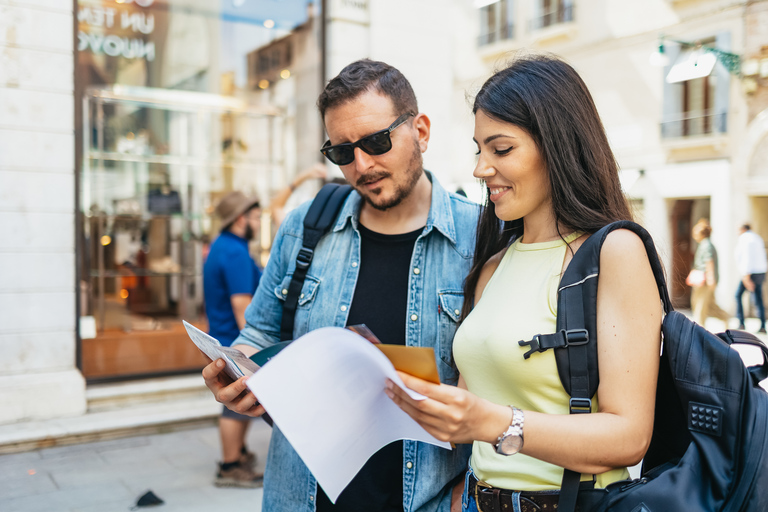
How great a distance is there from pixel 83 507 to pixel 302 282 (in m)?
3.19

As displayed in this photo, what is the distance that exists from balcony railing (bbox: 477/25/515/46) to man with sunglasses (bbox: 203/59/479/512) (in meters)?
20.7

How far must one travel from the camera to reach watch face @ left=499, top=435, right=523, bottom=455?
1.24m

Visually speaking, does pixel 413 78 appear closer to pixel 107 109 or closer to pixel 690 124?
pixel 107 109

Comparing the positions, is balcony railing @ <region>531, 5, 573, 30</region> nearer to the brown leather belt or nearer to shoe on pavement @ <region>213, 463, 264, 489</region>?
shoe on pavement @ <region>213, 463, 264, 489</region>

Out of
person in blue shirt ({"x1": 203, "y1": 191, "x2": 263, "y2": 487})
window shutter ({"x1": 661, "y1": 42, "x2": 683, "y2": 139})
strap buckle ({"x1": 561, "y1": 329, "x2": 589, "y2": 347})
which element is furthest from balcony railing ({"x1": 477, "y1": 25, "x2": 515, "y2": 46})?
strap buckle ({"x1": 561, "y1": 329, "x2": 589, "y2": 347})

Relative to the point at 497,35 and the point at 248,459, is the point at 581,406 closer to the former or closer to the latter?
the point at 248,459

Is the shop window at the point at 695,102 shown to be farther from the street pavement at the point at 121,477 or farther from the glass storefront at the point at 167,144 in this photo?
the street pavement at the point at 121,477

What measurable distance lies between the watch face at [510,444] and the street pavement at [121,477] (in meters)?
3.56

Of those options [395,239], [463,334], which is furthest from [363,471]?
[395,239]

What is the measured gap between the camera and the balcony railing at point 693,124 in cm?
1509

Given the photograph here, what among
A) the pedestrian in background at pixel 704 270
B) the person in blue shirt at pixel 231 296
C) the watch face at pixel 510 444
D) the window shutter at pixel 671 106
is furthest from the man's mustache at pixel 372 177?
the window shutter at pixel 671 106

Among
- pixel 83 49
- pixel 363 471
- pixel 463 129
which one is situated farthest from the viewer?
pixel 463 129

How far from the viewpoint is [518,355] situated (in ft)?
4.78

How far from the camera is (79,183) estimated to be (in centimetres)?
568
